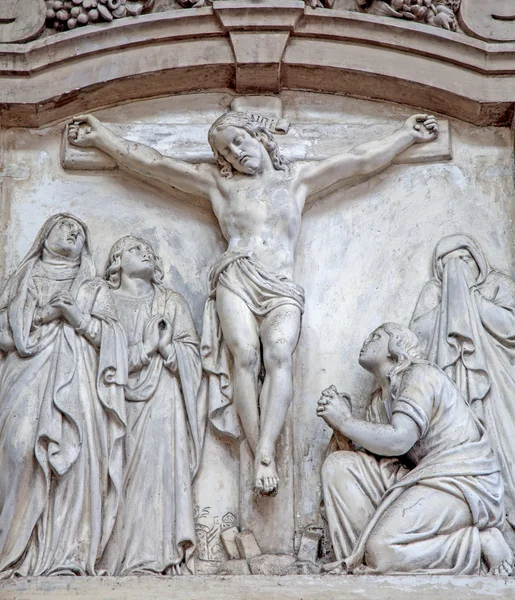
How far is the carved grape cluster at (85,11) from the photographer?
313 inches

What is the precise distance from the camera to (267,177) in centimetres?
761

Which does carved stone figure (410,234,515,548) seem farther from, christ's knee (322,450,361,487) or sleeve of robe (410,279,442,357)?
christ's knee (322,450,361,487)

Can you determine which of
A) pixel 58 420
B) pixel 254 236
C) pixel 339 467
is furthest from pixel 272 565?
pixel 254 236

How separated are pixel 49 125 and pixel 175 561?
8.00ft

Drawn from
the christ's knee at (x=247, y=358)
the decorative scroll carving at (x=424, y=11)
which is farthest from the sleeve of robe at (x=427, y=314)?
the decorative scroll carving at (x=424, y=11)

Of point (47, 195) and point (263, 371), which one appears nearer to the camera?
point (263, 371)

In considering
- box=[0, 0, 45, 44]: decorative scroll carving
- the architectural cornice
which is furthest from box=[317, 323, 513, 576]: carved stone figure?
box=[0, 0, 45, 44]: decorative scroll carving

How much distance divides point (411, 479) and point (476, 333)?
2.96ft

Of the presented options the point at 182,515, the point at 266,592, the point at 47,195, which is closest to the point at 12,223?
the point at 47,195

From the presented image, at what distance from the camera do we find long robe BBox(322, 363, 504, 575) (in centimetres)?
656

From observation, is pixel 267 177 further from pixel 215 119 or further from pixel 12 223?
pixel 12 223

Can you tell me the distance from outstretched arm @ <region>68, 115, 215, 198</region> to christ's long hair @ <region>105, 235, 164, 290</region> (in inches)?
14.1

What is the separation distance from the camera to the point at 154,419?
23.3 ft

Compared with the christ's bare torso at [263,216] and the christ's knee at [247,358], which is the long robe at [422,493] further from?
the christ's bare torso at [263,216]
